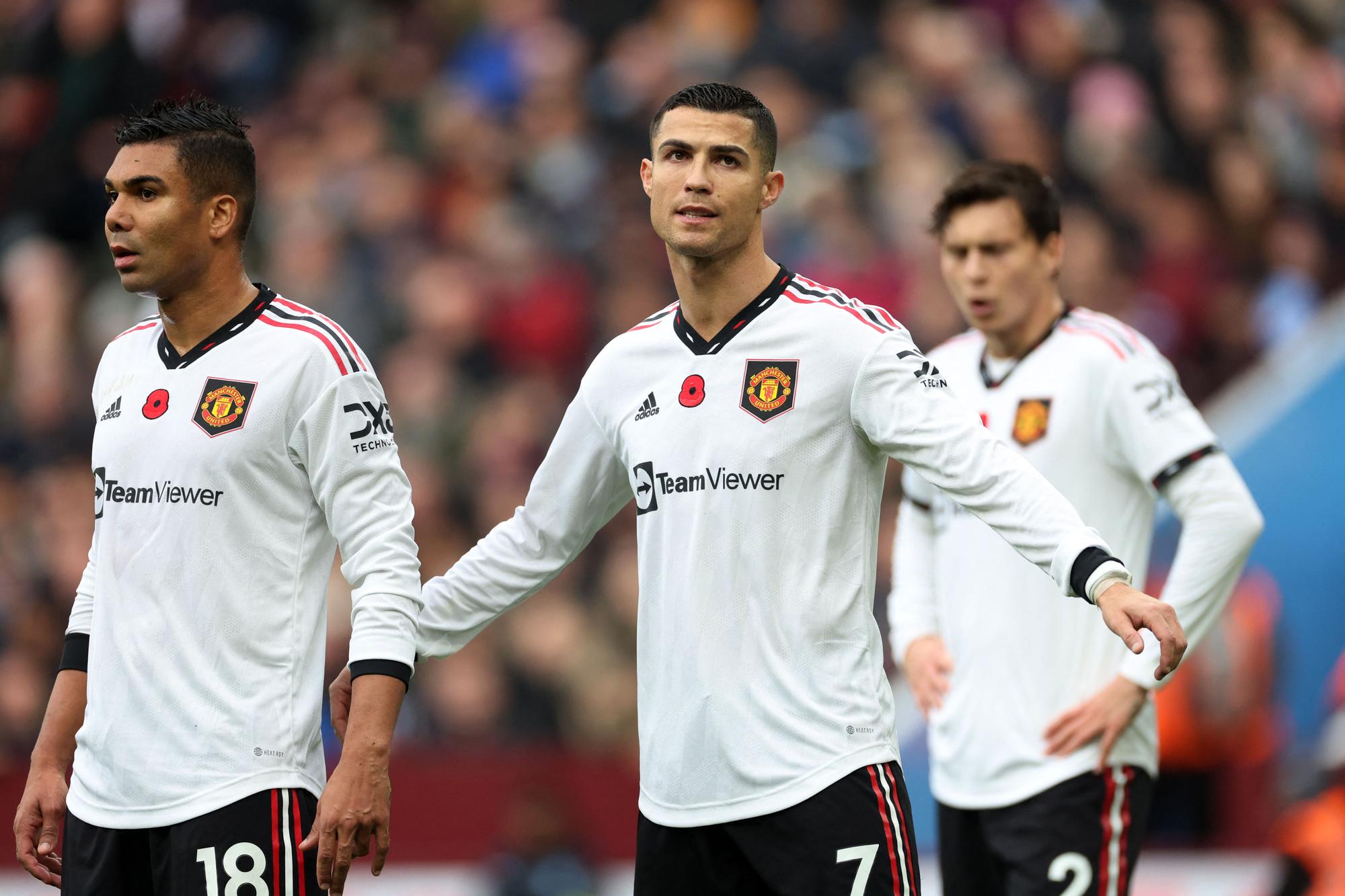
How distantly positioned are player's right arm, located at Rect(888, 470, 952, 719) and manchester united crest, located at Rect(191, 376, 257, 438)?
2.29m

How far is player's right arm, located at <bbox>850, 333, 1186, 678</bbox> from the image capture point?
384 centimetres

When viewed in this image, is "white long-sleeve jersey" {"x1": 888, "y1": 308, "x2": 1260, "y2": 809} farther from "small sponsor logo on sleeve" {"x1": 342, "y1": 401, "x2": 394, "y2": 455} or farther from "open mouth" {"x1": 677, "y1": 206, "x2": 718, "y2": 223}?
"small sponsor logo on sleeve" {"x1": 342, "y1": 401, "x2": 394, "y2": 455}

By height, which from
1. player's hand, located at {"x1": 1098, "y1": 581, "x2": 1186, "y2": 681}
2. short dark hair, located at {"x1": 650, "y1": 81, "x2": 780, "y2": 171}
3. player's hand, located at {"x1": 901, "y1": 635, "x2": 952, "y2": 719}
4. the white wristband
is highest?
short dark hair, located at {"x1": 650, "y1": 81, "x2": 780, "y2": 171}

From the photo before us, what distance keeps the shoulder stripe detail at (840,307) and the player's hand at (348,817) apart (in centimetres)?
145

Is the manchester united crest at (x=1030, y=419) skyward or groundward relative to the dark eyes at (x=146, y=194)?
groundward

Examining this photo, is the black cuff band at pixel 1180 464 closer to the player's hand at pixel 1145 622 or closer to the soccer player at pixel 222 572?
the player's hand at pixel 1145 622

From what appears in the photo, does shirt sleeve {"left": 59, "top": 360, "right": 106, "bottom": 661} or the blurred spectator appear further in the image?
the blurred spectator

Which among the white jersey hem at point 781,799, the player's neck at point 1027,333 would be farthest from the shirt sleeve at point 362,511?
the player's neck at point 1027,333

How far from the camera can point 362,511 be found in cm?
413

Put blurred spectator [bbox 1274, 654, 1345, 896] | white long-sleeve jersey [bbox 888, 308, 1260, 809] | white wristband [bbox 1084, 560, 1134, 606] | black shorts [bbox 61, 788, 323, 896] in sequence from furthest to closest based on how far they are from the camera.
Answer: blurred spectator [bbox 1274, 654, 1345, 896] → white long-sleeve jersey [bbox 888, 308, 1260, 809] → black shorts [bbox 61, 788, 323, 896] → white wristband [bbox 1084, 560, 1134, 606]

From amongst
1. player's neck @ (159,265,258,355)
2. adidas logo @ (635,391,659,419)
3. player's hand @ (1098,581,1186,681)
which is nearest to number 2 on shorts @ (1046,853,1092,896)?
→ player's hand @ (1098,581,1186,681)

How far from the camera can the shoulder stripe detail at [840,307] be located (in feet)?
13.8

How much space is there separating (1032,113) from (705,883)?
27.2 ft

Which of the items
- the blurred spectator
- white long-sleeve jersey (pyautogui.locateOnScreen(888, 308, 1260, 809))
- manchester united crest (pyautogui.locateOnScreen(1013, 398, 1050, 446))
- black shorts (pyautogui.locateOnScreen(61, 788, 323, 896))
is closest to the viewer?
black shorts (pyautogui.locateOnScreen(61, 788, 323, 896))
